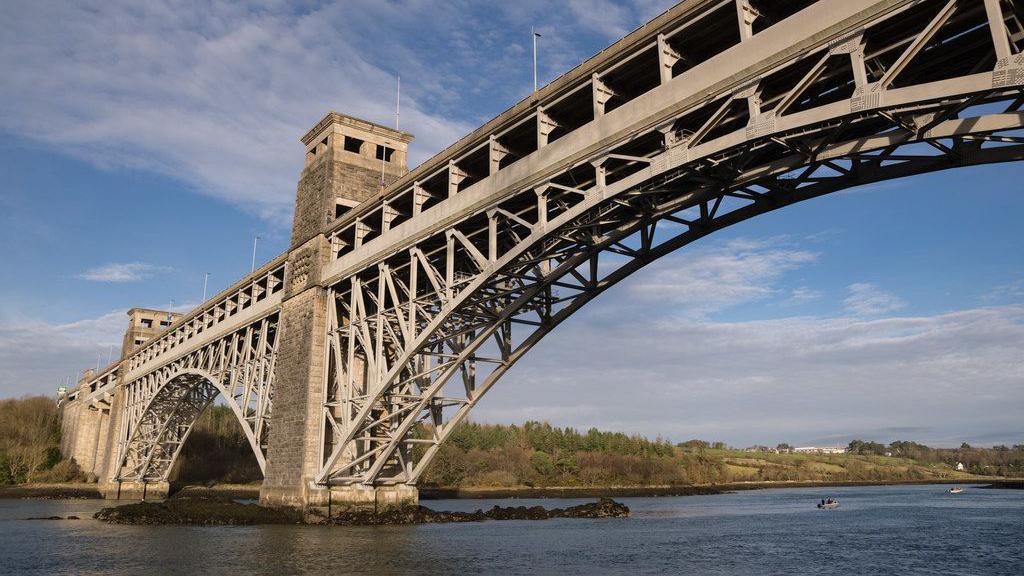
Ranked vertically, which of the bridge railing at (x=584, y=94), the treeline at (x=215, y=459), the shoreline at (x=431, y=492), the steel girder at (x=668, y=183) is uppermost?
the bridge railing at (x=584, y=94)

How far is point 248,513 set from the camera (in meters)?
33.8

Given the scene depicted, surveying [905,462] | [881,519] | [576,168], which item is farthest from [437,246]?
[905,462]

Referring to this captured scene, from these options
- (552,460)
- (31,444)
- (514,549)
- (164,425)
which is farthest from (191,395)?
(552,460)

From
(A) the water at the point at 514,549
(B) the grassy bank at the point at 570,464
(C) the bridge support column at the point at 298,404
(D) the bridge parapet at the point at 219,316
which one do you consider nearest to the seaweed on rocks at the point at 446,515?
(A) the water at the point at 514,549

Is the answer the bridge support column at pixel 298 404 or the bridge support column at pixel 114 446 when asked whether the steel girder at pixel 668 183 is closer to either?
the bridge support column at pixel 298 404

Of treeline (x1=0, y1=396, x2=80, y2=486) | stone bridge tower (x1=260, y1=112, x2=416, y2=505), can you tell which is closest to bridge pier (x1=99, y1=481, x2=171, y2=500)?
treeline (x1=0, y1=396, x2=80, y2=486)

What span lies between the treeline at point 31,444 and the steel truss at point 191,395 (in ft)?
66.1

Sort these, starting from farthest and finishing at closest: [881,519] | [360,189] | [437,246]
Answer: [881,519]
[360,189]
[437,246]

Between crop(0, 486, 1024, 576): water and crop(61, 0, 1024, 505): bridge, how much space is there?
5.12 m

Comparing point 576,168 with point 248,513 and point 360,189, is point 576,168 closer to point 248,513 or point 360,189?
point 360,189

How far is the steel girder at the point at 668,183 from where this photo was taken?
559 inches

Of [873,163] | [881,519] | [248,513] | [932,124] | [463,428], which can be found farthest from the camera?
[463,428]

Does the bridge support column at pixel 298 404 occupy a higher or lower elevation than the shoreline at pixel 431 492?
higher

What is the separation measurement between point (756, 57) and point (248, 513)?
29.1 metres
